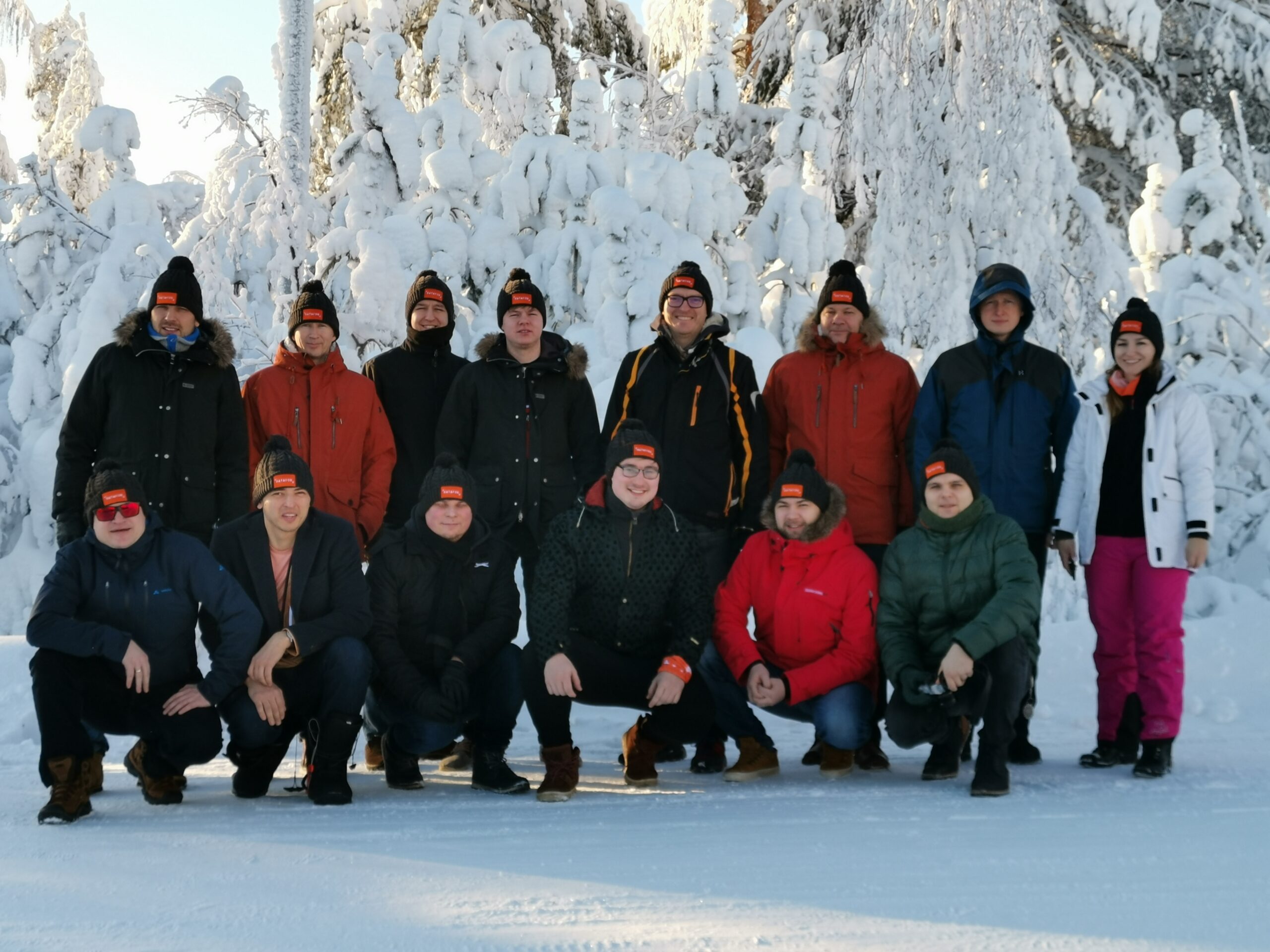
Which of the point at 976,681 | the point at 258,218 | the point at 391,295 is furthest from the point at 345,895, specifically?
the point at 258,218

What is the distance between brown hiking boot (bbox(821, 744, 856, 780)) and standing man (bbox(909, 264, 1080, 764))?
2.32 feet

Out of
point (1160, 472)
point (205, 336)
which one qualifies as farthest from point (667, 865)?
point (205, 336)

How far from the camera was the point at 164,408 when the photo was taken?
441cm

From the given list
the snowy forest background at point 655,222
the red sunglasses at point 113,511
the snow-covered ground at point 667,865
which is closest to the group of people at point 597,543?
the red sunglasses at point 113,511

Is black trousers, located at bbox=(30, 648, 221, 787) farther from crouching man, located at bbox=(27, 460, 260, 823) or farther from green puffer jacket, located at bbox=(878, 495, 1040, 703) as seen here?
green puffer jacket, located at bbox=(878, 495, 1040, 703)

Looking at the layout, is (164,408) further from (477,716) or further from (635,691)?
(635,691)

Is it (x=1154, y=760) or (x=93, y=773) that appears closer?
(x=93, y=773)

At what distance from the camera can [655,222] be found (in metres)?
7.99

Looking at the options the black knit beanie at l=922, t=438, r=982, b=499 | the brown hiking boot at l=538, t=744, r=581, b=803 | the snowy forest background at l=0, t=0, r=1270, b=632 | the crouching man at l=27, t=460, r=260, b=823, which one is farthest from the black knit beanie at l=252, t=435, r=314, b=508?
the snowy forest background at l=0, t=0, r=1270, b=632

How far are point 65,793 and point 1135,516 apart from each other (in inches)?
143

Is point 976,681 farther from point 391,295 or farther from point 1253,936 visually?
point 391,295

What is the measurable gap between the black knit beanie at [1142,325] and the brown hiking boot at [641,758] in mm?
2188

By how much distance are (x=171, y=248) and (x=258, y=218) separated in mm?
1667

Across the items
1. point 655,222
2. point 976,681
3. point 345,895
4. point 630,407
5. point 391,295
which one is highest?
point 655,222
